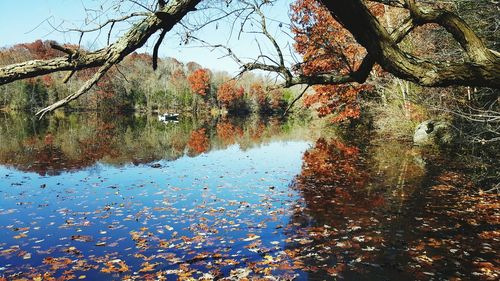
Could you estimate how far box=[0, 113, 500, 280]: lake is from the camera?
269 inches

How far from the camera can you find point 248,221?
9.79m

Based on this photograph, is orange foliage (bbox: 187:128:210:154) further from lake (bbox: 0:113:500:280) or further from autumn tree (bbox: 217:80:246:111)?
autumn tree (bbox: 217:80:246:111)

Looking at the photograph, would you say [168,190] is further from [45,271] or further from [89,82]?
[89,82]

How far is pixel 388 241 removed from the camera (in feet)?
26.2

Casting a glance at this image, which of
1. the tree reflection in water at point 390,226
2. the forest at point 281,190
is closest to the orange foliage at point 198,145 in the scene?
the forest at point 281,190

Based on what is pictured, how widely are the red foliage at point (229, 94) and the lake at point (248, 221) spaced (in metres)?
73.0

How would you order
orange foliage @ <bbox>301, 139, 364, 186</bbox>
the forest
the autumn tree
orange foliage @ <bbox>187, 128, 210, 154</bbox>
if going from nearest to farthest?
the forest → orange foliage @ <bbox>301, 139, 364, 186</bbox> → orange foliage @ <bbox>187, 128, 210, 154</bbox> → the autumn tree

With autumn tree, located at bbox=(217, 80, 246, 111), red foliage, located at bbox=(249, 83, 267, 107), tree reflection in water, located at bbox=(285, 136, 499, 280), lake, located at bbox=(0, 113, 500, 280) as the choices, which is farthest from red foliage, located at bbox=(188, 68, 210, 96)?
tree reflection in water, located at bbox=(285, 136, 499, 280)

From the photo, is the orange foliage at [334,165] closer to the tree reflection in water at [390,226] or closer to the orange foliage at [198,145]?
the tree reflection in water at [390,226]

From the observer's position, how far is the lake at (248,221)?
6832 millimetres

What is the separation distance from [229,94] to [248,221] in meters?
83.3

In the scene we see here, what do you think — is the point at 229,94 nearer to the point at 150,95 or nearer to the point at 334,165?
the point at 150,95

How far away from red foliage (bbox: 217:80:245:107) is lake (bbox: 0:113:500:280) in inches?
2873

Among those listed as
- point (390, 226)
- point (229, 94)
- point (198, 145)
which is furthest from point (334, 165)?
point (229, 94)
